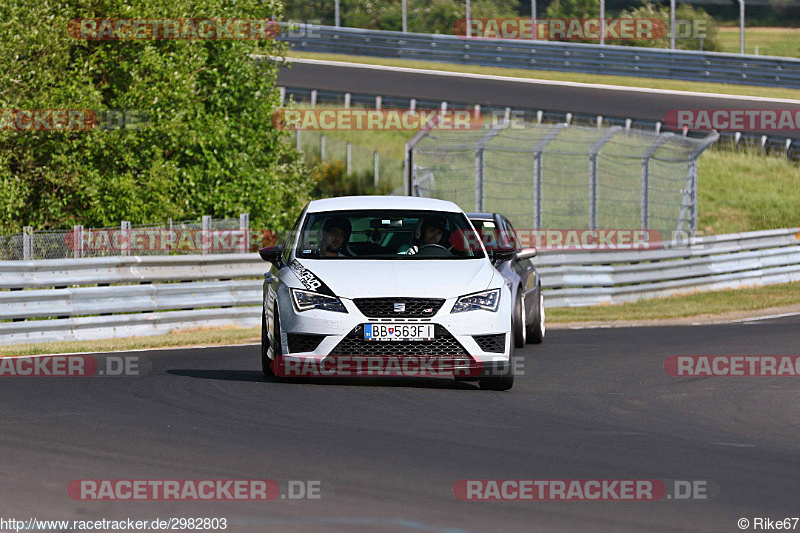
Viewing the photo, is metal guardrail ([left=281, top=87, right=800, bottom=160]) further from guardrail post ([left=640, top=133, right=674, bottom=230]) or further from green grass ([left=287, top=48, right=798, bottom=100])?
guardrail post ([left=640, top=133, right=674, bottom=230])

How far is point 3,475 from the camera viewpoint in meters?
6.92

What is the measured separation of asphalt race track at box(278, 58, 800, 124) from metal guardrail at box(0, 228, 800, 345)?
49.3ft

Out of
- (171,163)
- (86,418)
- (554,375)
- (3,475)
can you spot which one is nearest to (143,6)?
(171,163)

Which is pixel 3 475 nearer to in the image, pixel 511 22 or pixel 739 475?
pixel 739 475

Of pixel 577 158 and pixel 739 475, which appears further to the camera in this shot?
pixel 577 158

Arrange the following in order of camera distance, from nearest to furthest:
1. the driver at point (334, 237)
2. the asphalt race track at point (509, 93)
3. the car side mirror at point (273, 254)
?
the driver at point (334, 237), the car side mirror at point (273, 254), the asphalt race track at point (509, 93)

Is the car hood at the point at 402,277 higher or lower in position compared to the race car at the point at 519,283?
higher

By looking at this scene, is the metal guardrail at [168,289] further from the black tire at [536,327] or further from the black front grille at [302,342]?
the black front grille at [302,342]

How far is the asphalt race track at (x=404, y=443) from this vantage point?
6176 mm

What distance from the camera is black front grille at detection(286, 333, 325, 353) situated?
10.5m

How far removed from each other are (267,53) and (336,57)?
64.1 ft

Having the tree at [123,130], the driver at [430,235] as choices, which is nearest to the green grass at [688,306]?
the tree at [123,130]

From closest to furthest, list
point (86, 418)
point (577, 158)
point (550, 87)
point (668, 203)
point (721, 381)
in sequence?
point (86, 418)
point (721, 381)
point (668, 203)
point (577, 158)
point (550, 87)

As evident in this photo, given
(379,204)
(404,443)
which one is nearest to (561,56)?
(379,204)
